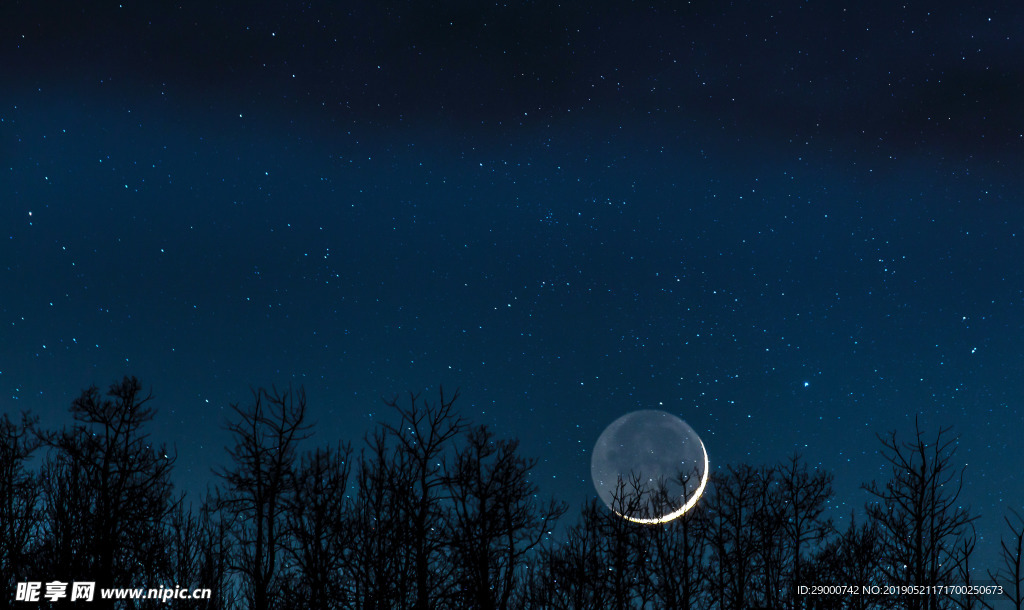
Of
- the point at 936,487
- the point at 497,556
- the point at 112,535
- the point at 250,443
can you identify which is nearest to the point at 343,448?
the point at 250,443

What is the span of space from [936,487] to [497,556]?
37.2 ft

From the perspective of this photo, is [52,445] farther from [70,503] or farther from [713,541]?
[713,541]

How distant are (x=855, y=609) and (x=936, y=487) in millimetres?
12742

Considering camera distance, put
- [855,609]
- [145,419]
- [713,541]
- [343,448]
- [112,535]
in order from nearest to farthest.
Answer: [343,448] → [112,535] → [145,419] → [855,609] → [713,541]

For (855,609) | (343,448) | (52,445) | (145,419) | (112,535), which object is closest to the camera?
(343,448)

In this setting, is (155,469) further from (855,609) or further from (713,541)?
(855,609)

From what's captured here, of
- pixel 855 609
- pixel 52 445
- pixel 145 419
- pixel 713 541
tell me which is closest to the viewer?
pixel 145 419

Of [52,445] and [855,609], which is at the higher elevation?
[52,445]

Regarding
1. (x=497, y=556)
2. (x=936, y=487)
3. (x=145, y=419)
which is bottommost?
(x=497, y=556)

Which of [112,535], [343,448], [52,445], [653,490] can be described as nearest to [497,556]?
[343,448]

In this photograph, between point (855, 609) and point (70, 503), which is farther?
point (855, 609)

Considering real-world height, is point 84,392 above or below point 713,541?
above

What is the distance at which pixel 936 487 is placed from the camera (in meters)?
17.7

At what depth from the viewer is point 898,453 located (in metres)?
18.0
